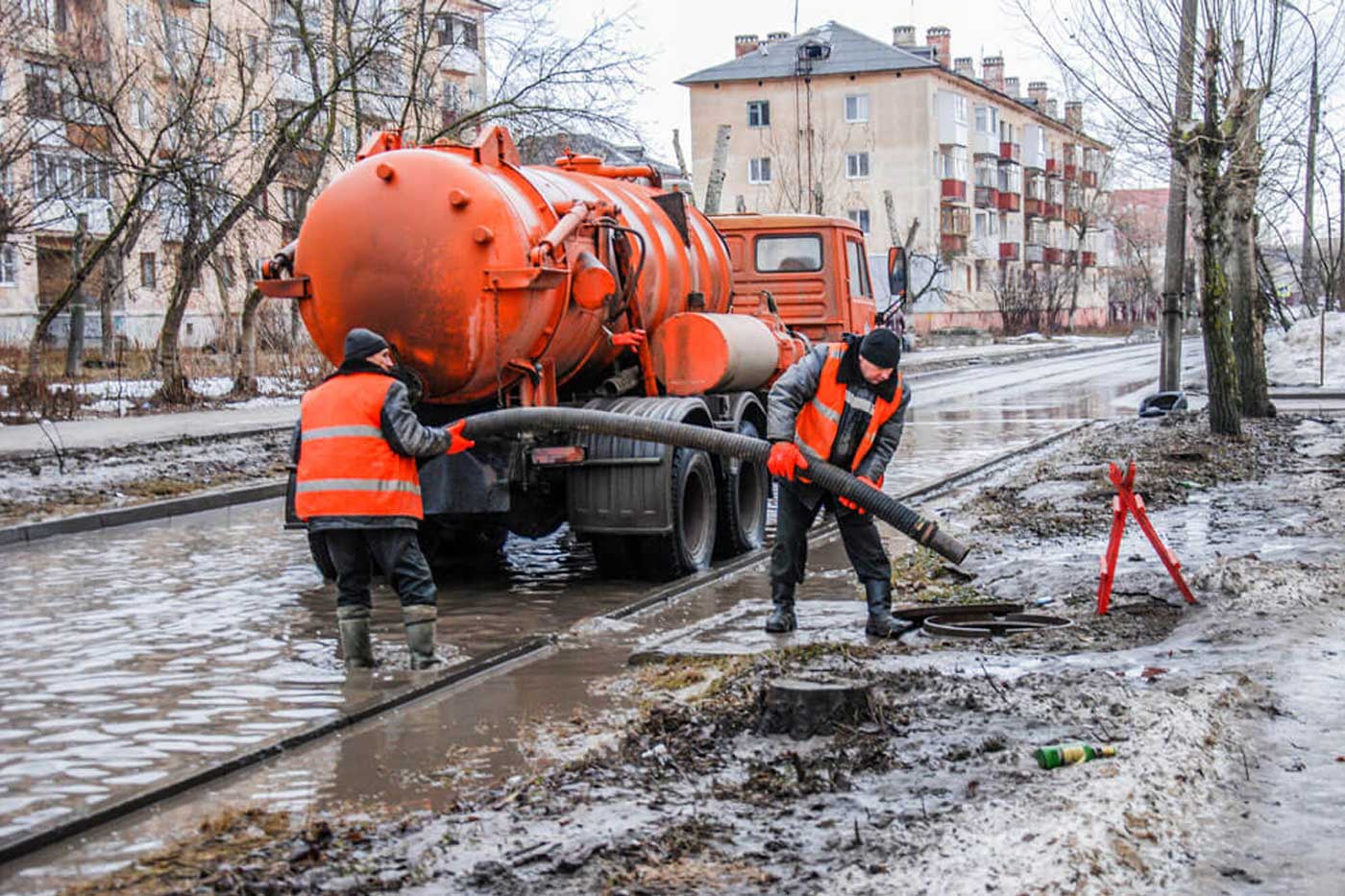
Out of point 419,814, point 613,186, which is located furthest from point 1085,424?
point 419,814

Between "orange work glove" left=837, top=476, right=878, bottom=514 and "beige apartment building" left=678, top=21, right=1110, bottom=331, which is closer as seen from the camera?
"orange work glove" left=837, top=476, right=878, bottom=514

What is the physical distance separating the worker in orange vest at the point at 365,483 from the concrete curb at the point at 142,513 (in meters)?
6.13

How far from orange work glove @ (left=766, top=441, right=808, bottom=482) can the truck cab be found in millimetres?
6560

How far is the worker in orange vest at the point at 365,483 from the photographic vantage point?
757 cm

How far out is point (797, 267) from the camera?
1505 cm

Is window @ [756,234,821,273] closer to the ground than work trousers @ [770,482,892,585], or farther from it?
farther from it

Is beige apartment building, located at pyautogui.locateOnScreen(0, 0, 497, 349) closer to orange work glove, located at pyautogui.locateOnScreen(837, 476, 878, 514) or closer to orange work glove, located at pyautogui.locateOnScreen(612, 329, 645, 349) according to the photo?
orange work glove, located at pyautogui.locateOnScreen(612, 329, 645, 349)

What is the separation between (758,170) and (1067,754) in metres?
66.4

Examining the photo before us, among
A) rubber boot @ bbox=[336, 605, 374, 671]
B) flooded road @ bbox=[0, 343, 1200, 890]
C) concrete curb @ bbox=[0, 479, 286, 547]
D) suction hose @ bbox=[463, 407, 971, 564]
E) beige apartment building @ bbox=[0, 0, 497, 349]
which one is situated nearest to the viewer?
flooded road @ bbox=[0, 343, 1200, 890]

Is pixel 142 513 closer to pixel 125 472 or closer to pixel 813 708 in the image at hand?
pixel 125 472

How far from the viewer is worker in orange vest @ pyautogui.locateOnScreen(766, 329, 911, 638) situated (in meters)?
8.41

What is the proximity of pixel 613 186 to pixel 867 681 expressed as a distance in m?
6.15

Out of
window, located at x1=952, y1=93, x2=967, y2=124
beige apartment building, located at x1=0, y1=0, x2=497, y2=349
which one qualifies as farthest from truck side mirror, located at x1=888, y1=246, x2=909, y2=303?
window, located at x1=952, y1=93, x2=967, y2=124

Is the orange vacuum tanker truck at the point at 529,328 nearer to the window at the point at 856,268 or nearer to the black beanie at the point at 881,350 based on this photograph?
the black beanie at the point at 881,350
